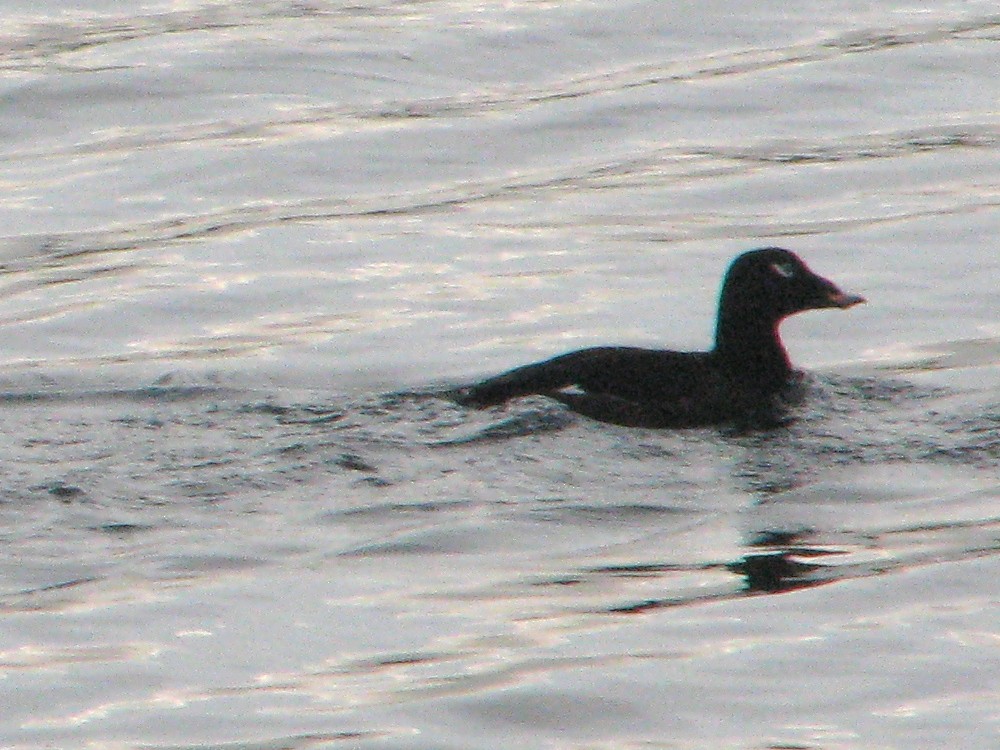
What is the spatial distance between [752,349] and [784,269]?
441mm

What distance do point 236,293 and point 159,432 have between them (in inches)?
119

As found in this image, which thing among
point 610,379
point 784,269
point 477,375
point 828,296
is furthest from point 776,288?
point 477,375

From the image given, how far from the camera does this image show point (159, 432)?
11.4 meters

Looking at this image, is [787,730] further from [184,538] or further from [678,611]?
[184,538]

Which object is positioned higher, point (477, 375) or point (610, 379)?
point (610, 379)

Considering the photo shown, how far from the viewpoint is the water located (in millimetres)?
7895

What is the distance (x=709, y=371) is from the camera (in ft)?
38.3

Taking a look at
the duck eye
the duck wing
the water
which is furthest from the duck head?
the duck wing

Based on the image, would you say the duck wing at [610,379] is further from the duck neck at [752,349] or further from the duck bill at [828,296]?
the duck bill at [828,296]

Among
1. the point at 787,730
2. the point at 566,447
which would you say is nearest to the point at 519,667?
the point at 787,730

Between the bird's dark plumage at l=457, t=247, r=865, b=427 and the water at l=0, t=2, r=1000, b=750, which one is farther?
the bird's dark plumage at l=457, t=247, r=865, b=427

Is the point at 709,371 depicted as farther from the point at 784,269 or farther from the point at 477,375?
the point at 477,375

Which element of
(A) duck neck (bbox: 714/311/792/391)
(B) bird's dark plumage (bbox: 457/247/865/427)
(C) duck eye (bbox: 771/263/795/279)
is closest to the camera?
(B) bird's dark plumage (bbox: 457/247/865/427)

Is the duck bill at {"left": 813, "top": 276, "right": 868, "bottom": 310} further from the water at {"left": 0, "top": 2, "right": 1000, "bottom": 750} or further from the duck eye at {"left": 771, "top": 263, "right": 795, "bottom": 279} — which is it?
the water at {"left": 0, "top": 2, "right": 1000, "bottom": 750}
